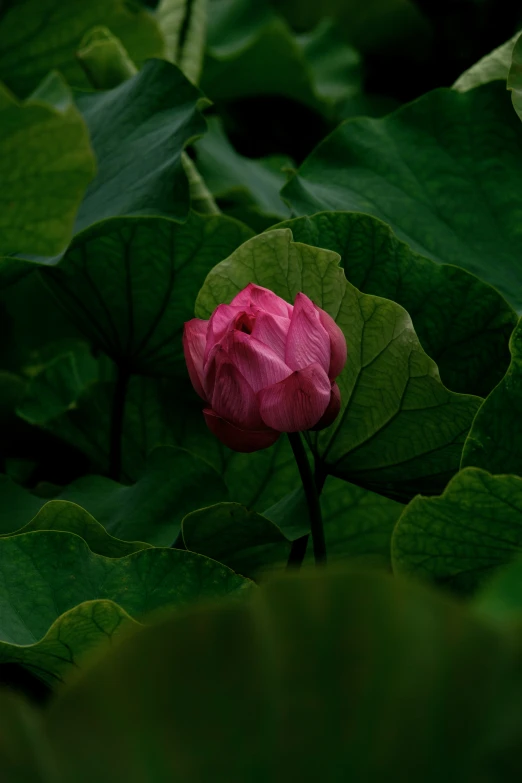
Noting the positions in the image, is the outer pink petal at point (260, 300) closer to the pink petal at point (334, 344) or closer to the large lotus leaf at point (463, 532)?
the pink petal at point (334, 344)

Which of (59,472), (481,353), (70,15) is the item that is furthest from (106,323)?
(70,15)

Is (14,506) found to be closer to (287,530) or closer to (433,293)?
(287,530)

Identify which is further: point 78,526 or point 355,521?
point 355,521

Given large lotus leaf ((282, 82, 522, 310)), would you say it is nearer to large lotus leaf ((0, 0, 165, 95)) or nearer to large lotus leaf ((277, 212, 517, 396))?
large lotus leaf ((277, 212, 517, 396))

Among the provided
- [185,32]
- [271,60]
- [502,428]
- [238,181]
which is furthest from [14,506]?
[271,60]

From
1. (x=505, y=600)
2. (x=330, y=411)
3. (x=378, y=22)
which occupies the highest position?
(x=505, y=600)

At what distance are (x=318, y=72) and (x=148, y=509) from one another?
1282 mm

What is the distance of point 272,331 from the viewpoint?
0.57 metres

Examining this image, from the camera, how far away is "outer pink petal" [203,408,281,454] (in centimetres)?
59

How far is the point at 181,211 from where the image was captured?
Result: 0.83 m

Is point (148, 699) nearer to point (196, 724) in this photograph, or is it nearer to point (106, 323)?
point (196, 724)

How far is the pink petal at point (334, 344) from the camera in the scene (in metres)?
0.59

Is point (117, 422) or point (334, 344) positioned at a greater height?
point (334, 344)

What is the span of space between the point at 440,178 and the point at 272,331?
38 cm
